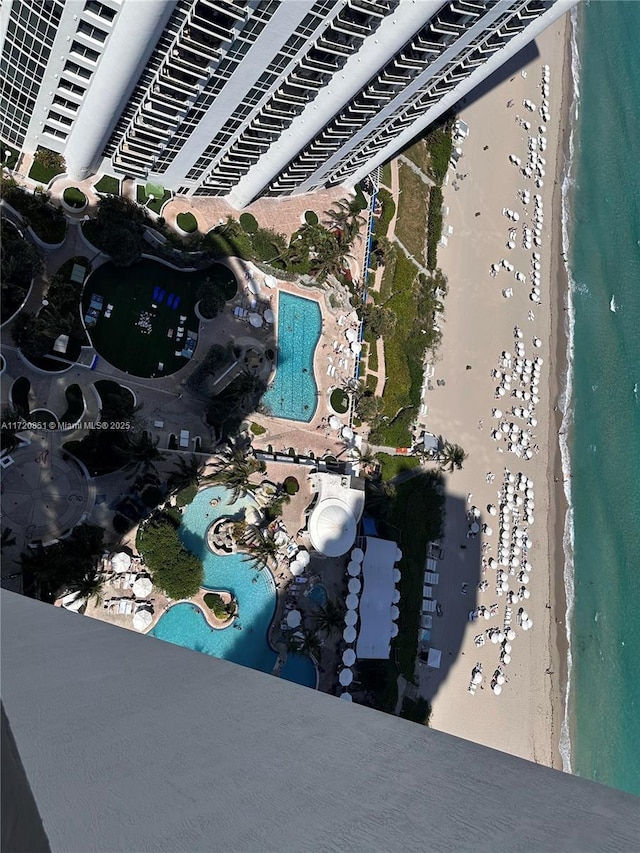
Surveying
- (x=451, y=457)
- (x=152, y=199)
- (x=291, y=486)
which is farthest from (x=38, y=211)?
(x=451, y=457)

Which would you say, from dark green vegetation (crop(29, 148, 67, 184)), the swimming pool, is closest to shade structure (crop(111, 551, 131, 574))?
the swimming pool

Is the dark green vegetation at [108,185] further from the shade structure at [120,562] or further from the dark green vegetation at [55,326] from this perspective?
the shade structure at [120,562]

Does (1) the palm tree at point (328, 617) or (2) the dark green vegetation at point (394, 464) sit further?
(2) the dark green vegetation at point (394, 464)

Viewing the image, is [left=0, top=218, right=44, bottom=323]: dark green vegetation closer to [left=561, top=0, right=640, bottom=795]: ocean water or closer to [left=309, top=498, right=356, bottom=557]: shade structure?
[left=309, top=498, right=356, bottom=557]: shade structure

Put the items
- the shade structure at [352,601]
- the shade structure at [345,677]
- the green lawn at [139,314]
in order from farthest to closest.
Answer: the shade structure at [352,601]
the shade structure at [345,677]
the green lawn at [139,314]

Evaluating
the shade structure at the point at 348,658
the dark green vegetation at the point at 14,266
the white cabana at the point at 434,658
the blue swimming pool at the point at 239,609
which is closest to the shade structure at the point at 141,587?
the blue swimming pool at the point at 239,609

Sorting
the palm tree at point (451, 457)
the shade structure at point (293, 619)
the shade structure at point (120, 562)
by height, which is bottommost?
the shade structure at point (293, 619)

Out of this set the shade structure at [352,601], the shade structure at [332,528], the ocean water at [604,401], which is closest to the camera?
the shade structure at [332,528]
